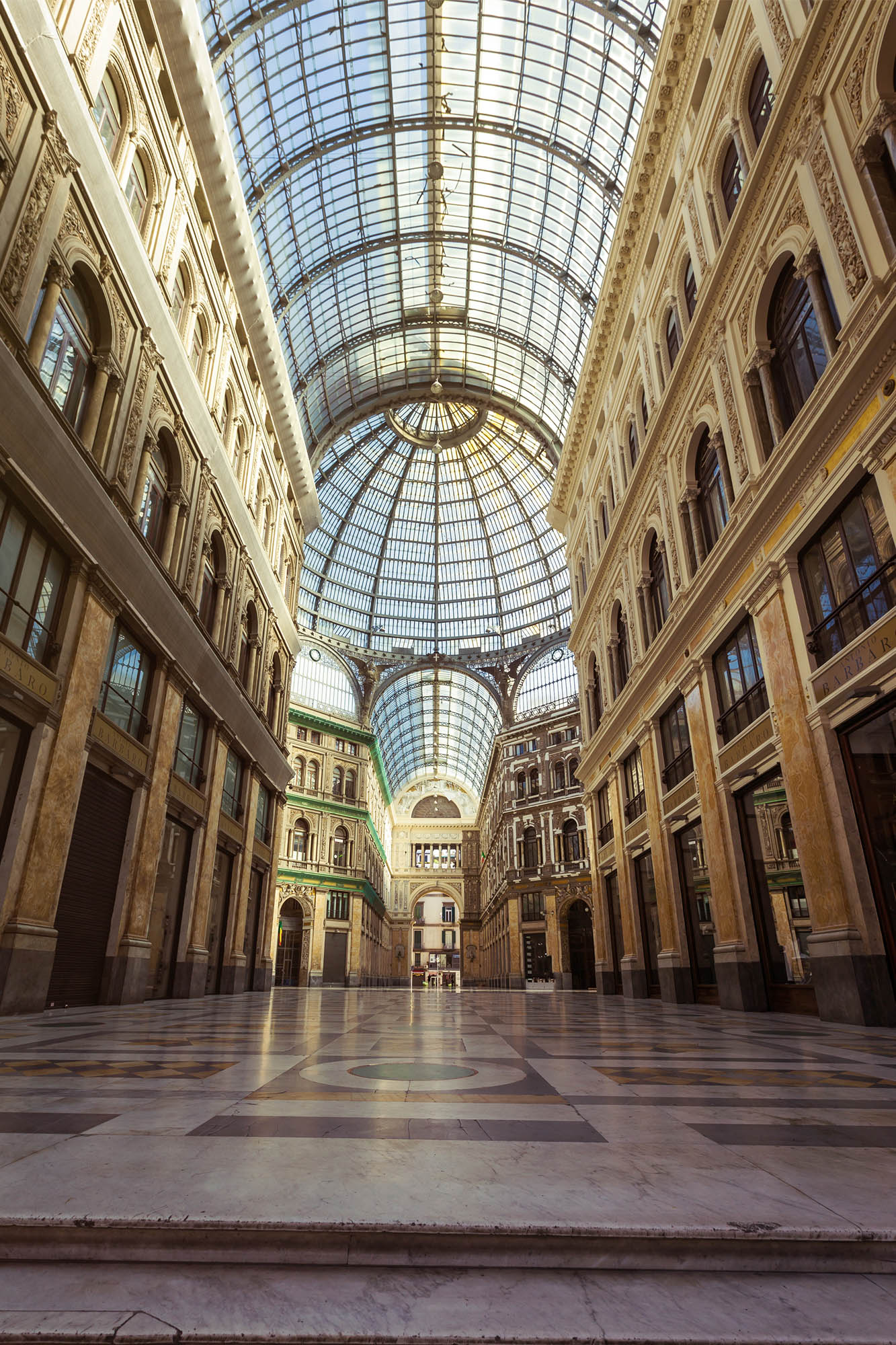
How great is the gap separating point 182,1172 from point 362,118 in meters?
40.0

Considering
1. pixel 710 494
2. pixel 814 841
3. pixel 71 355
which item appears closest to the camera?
pixel 814 841

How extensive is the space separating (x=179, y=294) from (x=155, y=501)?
597 centimetres

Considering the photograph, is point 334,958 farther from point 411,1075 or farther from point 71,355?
point 411,1075

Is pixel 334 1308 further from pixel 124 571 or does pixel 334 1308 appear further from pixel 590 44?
pixel 590 44

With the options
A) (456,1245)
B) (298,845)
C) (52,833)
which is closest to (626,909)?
(52,833)

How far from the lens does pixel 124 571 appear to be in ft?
45.7

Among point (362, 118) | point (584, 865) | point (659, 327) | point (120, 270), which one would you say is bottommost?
point (584, 865)

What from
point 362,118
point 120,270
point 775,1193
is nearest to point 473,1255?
point 775,1193

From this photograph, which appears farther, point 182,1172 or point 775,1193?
point 182,1172

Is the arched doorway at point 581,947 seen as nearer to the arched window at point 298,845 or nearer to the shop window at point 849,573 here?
the arched window at point 298,845

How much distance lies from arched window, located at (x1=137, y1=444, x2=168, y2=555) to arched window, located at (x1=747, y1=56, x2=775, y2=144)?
1365 centimetres

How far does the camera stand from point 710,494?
53.8 ft

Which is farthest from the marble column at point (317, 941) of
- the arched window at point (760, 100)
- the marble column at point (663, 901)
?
the arched window at point (760, 100)

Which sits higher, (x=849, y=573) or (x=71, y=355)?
(x=71, y=355)
